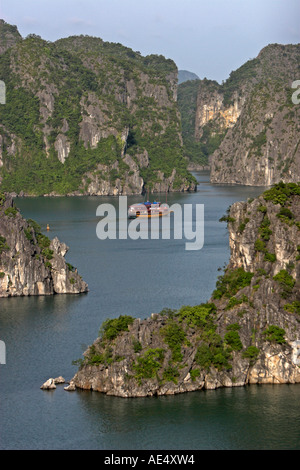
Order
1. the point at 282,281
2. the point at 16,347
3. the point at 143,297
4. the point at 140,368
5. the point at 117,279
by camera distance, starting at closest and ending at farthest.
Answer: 1. the point at 140,368
2. the point at 282,281
3. the point at 16,347
4. the point at 143,297
5. the point at 117,279

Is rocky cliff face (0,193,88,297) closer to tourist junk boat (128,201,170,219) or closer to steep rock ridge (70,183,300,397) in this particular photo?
→ steep rock ridge (70,183,300,397)

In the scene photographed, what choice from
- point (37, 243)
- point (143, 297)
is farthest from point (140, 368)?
point (37, 243)

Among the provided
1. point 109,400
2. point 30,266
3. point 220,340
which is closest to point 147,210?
point 30,266

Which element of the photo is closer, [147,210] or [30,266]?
[30,266]

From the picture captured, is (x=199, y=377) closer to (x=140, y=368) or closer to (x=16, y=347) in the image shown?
(x=140, y=368)

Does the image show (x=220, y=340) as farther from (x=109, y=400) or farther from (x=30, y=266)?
(x=30, y=266)
